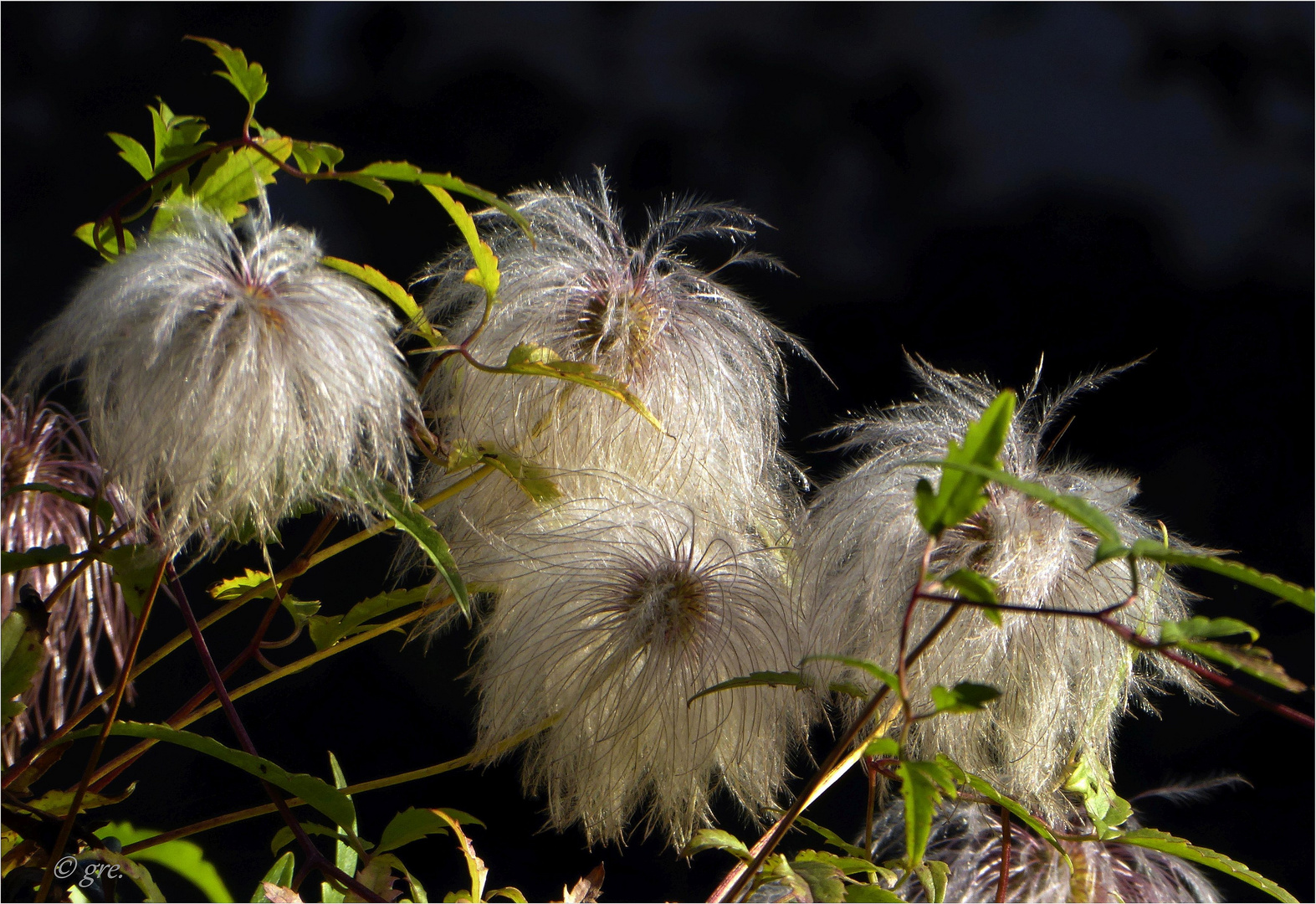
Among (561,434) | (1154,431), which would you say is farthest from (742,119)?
(561,434)

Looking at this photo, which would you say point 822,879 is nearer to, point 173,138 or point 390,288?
point 390,288

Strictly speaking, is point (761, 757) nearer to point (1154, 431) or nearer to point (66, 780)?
point (1154, 431)

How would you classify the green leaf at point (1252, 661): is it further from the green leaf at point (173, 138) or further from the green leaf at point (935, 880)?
the green leaf at point (173, 138)

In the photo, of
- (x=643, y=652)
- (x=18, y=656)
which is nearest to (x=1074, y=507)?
(x=643, y=652)

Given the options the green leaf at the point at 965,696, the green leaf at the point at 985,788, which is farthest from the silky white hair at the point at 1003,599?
the green leaf at the point at 965,696

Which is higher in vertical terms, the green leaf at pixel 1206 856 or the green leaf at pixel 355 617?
the green leaf at pixel 355 617

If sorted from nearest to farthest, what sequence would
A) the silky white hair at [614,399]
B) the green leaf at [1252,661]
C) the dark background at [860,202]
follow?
the green leaf at [1252,661] → the silky white hair at [614,399] → the dark background at [860,202]

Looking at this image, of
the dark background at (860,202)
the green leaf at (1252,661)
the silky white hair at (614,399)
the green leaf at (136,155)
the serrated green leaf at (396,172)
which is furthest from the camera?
the dark background at (860,202)
